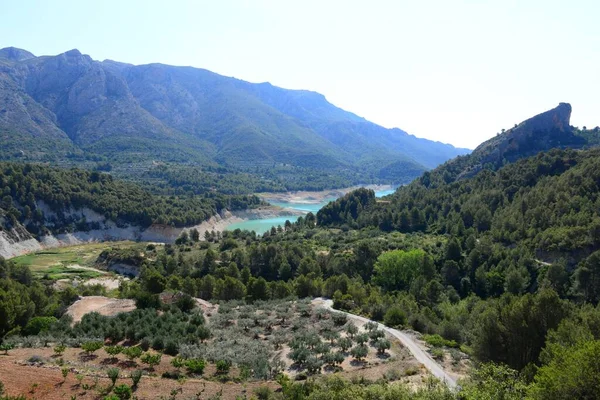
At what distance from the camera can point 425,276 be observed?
57.9 m

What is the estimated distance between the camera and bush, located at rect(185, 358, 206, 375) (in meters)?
23.2

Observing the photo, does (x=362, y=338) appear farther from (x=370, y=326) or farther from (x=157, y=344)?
(x=157, y=344)

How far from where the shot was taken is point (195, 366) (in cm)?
Result: 2314

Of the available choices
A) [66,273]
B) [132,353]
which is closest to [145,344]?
[132,353]

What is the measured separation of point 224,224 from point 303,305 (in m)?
101

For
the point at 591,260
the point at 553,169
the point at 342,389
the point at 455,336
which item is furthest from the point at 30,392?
the point at 553,169

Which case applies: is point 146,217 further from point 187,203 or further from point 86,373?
point 86,373

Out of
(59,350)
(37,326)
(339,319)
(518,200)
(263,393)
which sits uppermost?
(518,200)

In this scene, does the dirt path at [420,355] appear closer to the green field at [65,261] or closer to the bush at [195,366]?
the bush at [195,366]

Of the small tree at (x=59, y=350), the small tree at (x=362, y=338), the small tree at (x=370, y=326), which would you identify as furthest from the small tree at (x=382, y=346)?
the small tree at (x=59, y=350)

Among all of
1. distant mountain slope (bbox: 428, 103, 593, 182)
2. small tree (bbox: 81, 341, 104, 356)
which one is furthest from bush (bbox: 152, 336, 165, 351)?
distant mountain slope (bbox: 428, 103, 593, 182)

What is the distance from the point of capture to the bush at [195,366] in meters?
23.2

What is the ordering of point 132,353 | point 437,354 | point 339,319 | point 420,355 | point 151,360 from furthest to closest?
point 339,319 < point 437,354 < point 420,355 < point 132,353 < point 151,360

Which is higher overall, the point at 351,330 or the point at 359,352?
the point at 359,352
